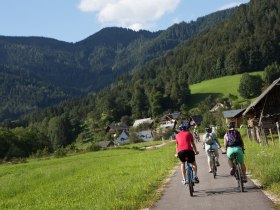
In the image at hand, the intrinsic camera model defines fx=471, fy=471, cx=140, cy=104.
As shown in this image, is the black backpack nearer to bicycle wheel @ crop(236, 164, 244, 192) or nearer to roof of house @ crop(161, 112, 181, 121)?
bicycle wheel @ crop(236, 164, 244, 192)

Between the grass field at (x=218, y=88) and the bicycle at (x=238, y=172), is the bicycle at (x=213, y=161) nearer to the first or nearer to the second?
the bicycle at (x=238, y=172)

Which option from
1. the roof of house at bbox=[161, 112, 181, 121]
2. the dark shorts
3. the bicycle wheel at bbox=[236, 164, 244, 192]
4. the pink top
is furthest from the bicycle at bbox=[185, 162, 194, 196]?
the roof of house at bbox=[161, 112, 181, 121]

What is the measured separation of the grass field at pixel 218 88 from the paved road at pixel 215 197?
135185 millimetres

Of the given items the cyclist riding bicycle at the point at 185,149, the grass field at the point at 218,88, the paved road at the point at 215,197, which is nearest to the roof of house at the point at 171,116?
the grass field at the point at 218,88

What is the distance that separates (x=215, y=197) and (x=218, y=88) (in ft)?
500

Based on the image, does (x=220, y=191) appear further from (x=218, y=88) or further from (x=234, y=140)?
(x=218, y=88)

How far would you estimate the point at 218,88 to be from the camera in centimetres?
16288

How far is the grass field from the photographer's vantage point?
155625 millimetres

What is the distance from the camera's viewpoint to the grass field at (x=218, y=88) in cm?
15562

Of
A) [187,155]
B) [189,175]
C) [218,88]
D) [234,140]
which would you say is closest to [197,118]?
[218,88]

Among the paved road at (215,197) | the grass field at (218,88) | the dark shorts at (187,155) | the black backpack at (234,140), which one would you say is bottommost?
the paved road at (215,197)

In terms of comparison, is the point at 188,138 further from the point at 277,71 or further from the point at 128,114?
the point at 128,114

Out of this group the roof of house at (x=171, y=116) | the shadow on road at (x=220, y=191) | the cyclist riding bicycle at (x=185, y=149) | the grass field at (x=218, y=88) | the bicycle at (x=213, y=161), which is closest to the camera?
the shadow on road at (x=220, y=191)

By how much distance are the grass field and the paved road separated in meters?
135
